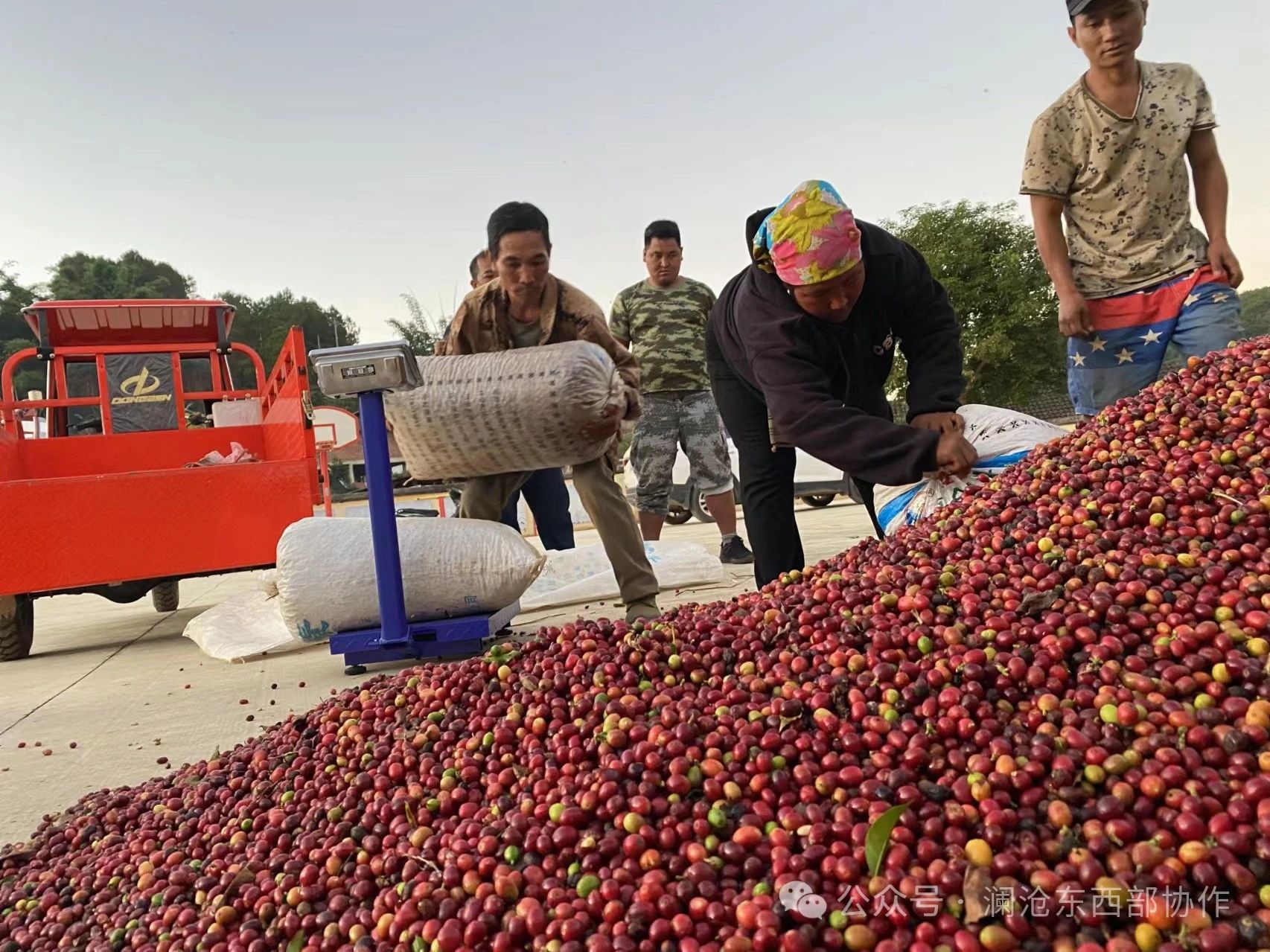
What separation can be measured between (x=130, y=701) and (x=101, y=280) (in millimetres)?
53603

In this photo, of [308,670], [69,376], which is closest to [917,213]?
[69,376]

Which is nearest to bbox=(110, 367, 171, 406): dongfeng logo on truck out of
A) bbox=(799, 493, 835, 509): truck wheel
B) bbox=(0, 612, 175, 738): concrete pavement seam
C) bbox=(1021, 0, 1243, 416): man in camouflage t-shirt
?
bbox=(0, 612, 175, 738): concrete pavement seam

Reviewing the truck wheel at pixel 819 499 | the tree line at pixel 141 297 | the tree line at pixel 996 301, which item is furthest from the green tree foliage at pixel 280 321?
the truck wheel at pixel 819 499

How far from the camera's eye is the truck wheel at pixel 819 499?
11.0 meters

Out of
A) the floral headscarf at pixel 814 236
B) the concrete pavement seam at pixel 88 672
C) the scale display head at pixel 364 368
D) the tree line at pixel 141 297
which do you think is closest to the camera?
the floral headscarf at pixel 814 236

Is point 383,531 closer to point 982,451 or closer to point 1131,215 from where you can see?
point 982,451

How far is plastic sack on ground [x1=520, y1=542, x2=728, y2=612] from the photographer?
13.8 ft

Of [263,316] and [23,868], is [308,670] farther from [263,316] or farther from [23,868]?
[263,316]

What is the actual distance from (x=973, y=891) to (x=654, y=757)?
51cm

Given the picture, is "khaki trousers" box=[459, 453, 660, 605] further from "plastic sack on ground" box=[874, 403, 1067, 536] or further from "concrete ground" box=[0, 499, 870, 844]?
"plastic sack on ground" box=[874, 403, 1067, 536]

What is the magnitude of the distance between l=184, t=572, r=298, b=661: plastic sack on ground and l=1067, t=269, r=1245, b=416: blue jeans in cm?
309

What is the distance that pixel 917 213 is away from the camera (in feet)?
89.1

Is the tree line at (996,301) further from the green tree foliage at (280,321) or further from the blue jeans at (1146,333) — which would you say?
the green tree foliage at (280,321)

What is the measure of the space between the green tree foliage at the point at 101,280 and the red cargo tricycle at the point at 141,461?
150 feet
